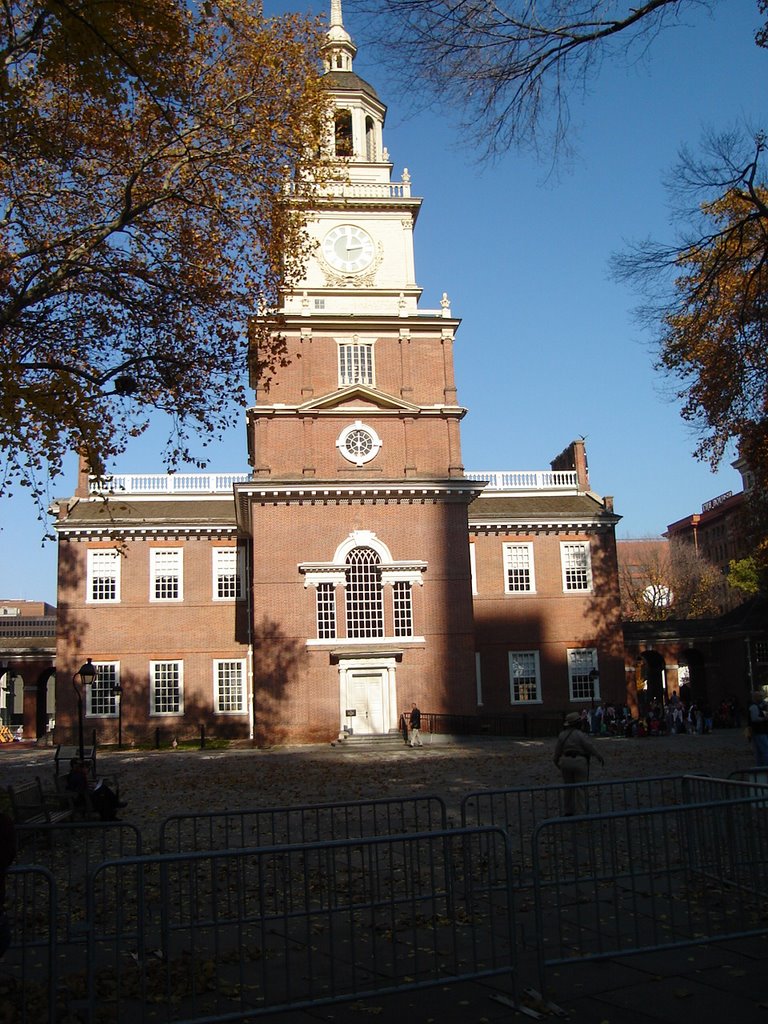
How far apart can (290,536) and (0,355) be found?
22650 millimetres

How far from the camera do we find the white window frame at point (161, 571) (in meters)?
42.0

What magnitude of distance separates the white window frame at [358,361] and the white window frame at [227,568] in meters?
10.1

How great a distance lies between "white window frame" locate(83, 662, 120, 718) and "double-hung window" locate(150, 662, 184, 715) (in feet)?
4.85

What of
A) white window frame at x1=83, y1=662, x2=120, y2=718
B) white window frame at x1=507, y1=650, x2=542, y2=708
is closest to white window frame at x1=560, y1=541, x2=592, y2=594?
white window frame at x1=507, y1=650, x2=542, y2=708

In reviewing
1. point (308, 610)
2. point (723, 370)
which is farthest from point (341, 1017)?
point (308, 610)

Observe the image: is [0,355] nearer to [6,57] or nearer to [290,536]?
[6,57]

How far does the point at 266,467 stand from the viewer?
118ft

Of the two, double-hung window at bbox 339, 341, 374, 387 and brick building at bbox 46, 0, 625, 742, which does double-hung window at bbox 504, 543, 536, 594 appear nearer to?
brick building at bbox 46, 0, 625, 742

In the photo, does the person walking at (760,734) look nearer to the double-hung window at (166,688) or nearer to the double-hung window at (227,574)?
the double-hung window at (227,574)

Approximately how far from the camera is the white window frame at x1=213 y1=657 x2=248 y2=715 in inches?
1636

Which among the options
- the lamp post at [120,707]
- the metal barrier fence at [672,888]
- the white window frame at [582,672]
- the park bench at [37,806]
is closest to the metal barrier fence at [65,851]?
the park bench at [37,806]

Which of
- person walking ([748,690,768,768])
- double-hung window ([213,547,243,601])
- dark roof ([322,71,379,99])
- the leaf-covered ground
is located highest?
dark roof ([322,71,379,99])

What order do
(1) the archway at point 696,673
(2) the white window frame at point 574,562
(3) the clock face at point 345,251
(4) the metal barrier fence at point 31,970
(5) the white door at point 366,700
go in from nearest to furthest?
1. (4) the metal barrier fence at point 31,970
2. (5) the white door at point 366,700
3. (3) the clock face at point 345,251
4. (2) the white window frame at point 574,562
5. (1) the archway at point 696,673

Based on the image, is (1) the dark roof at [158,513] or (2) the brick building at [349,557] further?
(1) the dark roof at [158,513]
